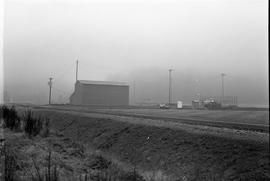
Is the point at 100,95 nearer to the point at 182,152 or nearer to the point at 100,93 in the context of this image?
the point at 100,93

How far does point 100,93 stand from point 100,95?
22.9 inches

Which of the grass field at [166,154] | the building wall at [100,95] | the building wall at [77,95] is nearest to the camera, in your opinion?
the grass field at [166,154]

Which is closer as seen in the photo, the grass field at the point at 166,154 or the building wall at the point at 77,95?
the grass field at the point at 166,154

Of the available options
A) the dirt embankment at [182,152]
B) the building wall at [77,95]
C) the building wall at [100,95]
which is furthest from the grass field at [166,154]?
the building wall at [77,95]

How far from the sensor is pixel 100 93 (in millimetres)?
85000

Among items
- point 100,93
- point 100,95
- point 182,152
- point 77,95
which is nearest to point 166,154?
point 182,152

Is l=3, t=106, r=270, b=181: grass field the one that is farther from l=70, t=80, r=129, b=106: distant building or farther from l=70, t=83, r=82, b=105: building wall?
l=70, t=83, r=82, b=105: building wall

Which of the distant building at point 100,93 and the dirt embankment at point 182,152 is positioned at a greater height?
the distant building at point 100,93

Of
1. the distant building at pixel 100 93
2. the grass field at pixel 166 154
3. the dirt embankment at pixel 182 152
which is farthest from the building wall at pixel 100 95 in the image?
the grass field at pixel 166 154

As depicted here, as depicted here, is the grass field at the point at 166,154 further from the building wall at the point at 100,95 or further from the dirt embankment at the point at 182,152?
the building wall at the point at 100,95

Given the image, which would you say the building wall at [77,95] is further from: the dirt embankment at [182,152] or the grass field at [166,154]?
the grass field at [166,154]

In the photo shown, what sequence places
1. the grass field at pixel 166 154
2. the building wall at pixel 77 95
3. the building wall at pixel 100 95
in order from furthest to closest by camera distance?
the building wall at pixel 77 95
the building wall at pixel 100 95
the grass field at pixel 166 154

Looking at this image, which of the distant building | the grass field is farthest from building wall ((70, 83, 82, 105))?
the grass field

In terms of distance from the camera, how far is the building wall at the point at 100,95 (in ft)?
270
